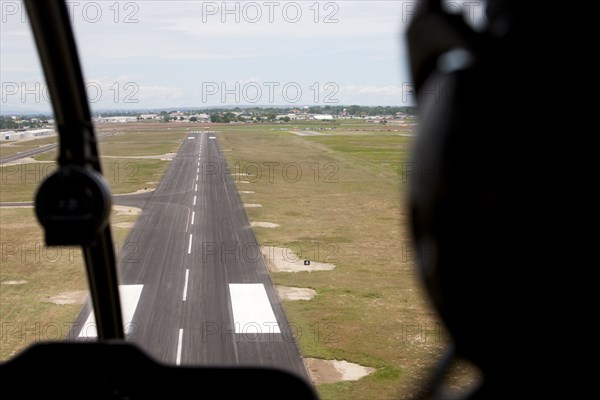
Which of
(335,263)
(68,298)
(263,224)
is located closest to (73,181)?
(68,298)

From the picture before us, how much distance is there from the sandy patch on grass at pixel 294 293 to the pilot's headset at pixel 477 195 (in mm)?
8571

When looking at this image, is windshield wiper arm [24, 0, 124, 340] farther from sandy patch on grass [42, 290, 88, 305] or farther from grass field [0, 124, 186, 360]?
sandy patch on grass [42, 290, 88, 305]

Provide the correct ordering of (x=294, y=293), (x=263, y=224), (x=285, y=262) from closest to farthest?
(x=294, y=293)
(x=285, y=262)
(x=263, y=224)

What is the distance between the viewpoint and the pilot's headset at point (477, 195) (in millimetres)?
611

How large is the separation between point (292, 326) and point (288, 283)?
1786mm

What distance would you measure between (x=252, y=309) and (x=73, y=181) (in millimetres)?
7996

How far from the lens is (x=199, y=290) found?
32.3ft

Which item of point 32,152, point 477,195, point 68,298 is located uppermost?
point 477,195

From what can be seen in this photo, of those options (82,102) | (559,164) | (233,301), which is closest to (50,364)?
(559,164)

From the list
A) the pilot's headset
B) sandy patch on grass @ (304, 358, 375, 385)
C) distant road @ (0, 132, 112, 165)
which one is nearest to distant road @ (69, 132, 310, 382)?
sandy patch on grass @ (304, 358, 375, 385)

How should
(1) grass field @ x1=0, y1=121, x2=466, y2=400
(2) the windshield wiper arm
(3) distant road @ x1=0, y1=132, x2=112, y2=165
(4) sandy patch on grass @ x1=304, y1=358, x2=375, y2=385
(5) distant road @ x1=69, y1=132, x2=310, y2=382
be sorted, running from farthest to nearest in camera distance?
(5) distant road @ x1=69, y1=132, x2=310, y2=382, (4) sandy patch on grass @ x1=304, y1=358, x2=375, y2=385, (1) grass field @ x1=0, y1=121, x2=466, y2=400, (3) distant road @ x1=0, y1=132, x2=112, y2=165, (2) the windshield wiper arm

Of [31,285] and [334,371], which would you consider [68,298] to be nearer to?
[31,285]

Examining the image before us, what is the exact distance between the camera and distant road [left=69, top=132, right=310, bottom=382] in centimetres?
742

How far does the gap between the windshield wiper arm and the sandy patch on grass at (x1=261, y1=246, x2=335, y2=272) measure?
831 cm
